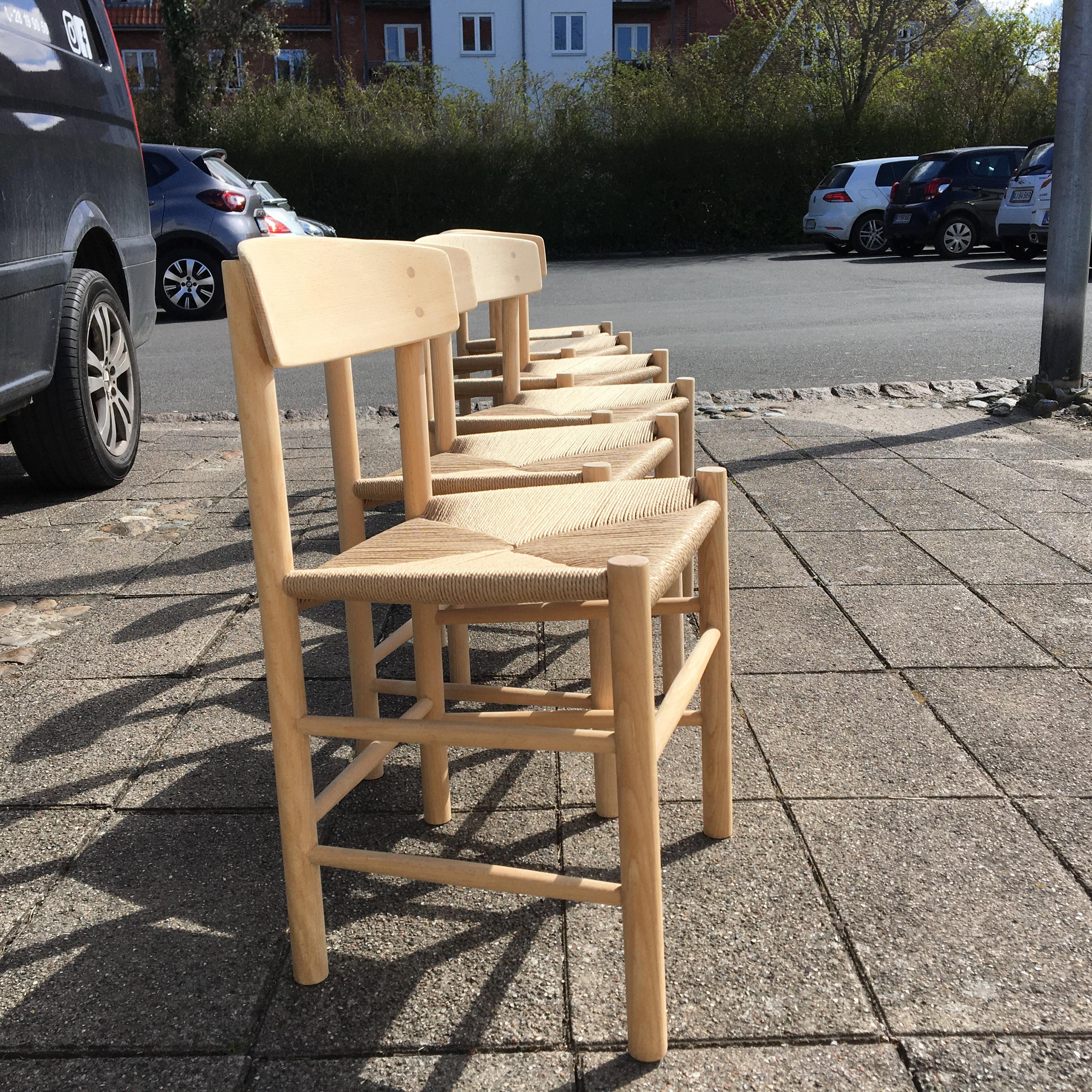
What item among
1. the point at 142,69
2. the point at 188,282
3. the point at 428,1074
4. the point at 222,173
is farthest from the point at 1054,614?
the point at 142,69

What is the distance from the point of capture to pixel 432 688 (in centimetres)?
224

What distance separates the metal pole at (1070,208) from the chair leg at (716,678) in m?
4.54

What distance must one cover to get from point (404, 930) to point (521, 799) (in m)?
0.47

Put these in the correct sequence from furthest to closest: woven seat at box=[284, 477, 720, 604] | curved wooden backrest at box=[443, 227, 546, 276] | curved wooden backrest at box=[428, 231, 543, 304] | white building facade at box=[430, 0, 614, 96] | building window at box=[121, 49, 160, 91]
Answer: white building facade at box=[430, 0, 614, 96] → building window at box=[121, 49, 160, 91] → curved wooden backrest at box=[443, 227, 546, 276] → curved wooden backrest at box=[428, 231, 543, 304] → woven seat at box=[284, 477, 720, 604]

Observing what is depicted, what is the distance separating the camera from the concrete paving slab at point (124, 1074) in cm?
156

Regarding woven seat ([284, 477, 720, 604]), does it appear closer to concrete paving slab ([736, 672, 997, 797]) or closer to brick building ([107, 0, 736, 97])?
concrete paving slab ([736, 672, 997, 797])

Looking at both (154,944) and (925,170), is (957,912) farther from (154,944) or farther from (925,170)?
(925,170)

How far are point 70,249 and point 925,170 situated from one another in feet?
47.5

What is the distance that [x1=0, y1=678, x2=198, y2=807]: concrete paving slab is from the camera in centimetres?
239

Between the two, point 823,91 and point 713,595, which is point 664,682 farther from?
point 823,91

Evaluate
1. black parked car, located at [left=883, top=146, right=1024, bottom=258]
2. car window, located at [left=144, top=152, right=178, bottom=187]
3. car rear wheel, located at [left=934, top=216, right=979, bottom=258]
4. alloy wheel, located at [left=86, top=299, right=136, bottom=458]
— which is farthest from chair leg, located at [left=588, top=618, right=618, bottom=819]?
car rear wheel, located at [left=934, top=216, right=979, bottom=258]

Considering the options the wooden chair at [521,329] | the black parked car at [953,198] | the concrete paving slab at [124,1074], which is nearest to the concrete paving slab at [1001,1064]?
the concrete paving slab at [124,1074]

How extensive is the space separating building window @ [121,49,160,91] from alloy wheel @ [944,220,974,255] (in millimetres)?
10973

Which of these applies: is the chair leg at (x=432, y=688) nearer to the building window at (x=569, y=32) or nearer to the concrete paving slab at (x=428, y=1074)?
the concrete paving slab at (x=428, y=1074)
